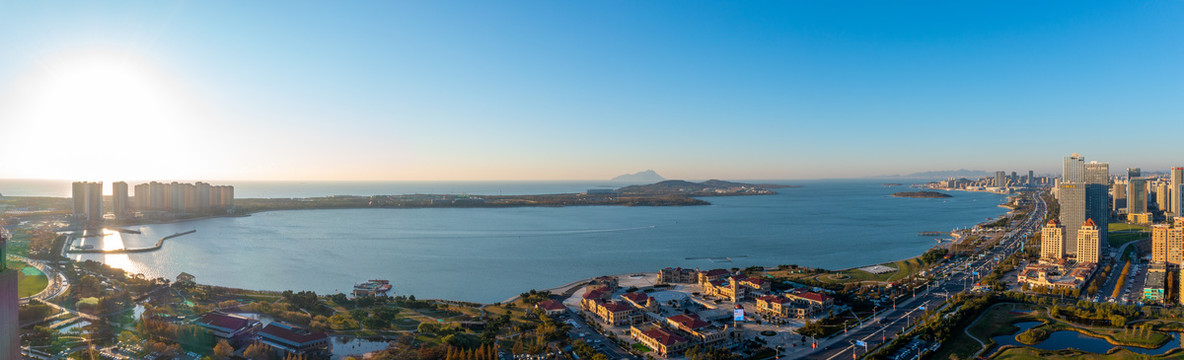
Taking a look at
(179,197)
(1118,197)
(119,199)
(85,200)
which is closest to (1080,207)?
(1118,197)

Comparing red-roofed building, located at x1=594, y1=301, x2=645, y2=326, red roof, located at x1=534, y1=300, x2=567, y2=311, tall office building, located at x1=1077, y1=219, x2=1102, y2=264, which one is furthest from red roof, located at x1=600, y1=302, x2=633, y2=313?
tall office building, located at x1=1077, y1=219, x2=1102, y2=264

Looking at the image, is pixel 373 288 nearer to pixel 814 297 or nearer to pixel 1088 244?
pixel 814 297

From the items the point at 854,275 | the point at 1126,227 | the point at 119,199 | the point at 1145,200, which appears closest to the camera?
the point at 854,275

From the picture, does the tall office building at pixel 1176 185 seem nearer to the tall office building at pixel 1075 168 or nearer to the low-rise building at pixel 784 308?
the tall office building at pixel 1075 168

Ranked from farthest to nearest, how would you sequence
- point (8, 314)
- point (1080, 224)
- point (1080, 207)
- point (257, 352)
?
1. point (1080, 207)
2. point (1080, 224)
3. point (257, 352)
4. point (8, 314)

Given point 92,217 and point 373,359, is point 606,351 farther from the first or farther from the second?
point 92,217

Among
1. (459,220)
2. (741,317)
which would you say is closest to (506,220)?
(459,220)
